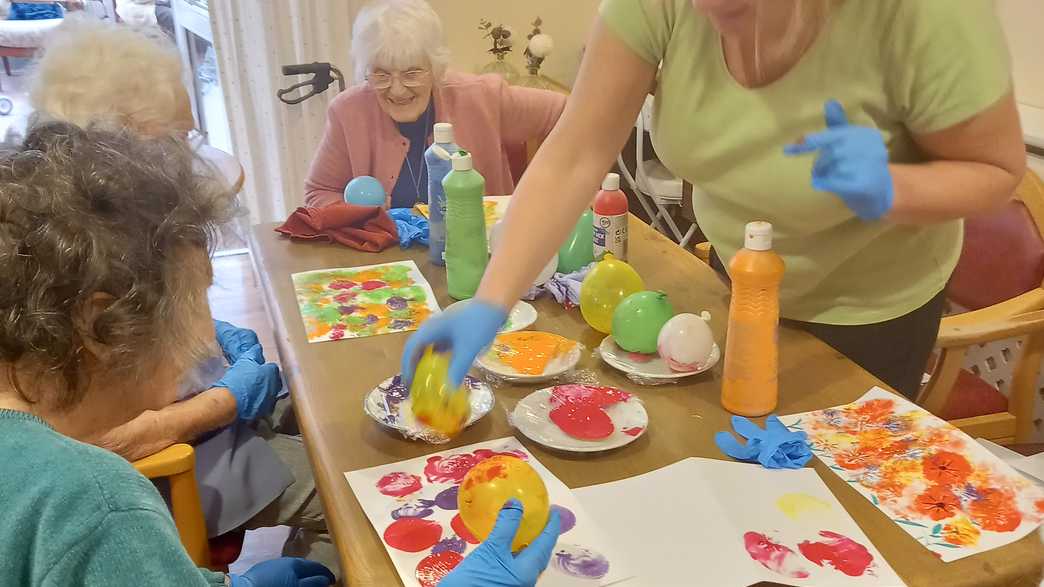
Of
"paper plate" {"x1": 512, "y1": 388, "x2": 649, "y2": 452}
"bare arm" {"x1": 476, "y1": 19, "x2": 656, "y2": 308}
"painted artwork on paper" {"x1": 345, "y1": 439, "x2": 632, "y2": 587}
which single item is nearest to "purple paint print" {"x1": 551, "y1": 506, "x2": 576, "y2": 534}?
"painted artwork on paper" {"x1": 345, "y1": 439, "x2": 632, "y2": 587}

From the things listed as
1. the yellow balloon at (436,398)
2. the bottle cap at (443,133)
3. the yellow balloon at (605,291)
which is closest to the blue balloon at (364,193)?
the bottle cap at (443,133)

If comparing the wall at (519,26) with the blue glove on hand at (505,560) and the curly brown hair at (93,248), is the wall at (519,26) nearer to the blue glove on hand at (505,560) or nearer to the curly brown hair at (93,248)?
the curly brown hair at (93,248)

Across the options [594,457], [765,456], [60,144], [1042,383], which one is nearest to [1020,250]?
[1042,383]

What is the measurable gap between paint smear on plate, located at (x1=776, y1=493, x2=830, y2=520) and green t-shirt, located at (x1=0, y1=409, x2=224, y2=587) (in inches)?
24.6

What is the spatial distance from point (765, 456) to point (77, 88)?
1542 millimetres

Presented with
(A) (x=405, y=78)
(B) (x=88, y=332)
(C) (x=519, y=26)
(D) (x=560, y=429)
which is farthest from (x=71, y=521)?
(C) (x=519, y=26)

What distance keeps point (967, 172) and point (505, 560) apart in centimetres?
69

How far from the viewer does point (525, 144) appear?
8.54 ft

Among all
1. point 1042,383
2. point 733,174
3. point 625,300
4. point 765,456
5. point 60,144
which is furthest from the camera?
point 1042,383

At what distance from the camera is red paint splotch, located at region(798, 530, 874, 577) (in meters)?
0.93

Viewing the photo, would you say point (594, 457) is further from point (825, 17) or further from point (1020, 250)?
point (1020, 250)

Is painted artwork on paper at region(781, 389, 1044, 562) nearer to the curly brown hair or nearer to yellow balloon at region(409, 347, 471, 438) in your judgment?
yellow balloon at region(409, 347, 471, 438)

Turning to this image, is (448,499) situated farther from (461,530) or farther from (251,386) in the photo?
(251,386)

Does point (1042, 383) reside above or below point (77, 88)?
below
